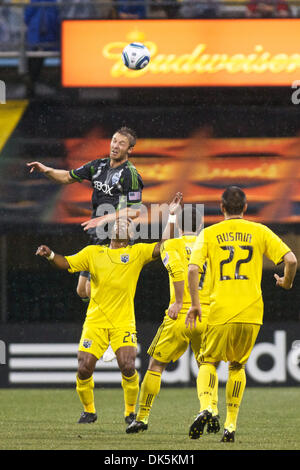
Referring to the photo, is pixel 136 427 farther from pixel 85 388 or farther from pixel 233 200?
pixel 233 200

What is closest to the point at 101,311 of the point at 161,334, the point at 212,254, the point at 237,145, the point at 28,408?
the point at 161,334

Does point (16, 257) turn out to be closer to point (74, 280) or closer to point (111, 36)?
point (74, 280)

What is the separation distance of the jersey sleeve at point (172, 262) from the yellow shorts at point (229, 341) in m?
0.78

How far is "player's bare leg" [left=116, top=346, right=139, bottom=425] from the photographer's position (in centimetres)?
857

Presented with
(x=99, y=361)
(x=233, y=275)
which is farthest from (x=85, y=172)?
(x=99, y=361)

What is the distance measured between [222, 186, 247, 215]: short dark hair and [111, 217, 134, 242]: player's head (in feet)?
4.77

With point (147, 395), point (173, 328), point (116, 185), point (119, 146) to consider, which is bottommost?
point (147, 395)

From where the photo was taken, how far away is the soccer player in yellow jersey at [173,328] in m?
8.16

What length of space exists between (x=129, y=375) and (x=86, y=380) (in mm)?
378

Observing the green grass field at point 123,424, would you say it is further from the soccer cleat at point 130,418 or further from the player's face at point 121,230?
the player's face at point 121,230

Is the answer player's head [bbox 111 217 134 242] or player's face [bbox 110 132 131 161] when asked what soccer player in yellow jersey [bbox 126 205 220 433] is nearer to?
player's head [bbox 111 217 134 242]

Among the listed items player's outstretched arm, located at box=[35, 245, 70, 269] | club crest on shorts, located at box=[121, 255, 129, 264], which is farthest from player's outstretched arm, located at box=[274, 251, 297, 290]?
player's outstretched arm, located at box=[35, 245, 70, 269]

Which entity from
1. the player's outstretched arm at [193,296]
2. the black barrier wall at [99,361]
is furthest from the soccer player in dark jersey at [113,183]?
the black barrier wall at [99,361]

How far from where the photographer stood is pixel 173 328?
8438 mm
